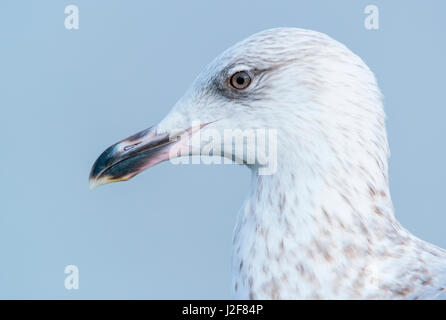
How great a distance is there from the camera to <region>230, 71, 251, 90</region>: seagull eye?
2.22 meters

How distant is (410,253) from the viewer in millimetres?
2086

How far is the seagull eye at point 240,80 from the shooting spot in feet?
7.27

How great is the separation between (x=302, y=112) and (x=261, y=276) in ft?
1.39

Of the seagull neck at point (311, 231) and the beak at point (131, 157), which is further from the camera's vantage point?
the beak at point (131, 157)

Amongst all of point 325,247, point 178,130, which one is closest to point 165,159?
point 178,130

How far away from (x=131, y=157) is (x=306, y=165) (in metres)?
0.50

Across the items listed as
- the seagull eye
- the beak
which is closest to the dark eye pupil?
the seagull eye

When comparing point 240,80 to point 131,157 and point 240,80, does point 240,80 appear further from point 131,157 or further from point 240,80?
point 131,157

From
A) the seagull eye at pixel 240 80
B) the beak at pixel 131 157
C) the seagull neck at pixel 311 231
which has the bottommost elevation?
A: the seagull neck at pixel 311 231

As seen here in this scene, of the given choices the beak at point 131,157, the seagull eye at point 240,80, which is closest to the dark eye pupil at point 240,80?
the seagull eye at point 240,80

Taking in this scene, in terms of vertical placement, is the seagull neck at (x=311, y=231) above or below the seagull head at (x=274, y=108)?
below

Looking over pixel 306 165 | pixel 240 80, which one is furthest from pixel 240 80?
pixel 306 165

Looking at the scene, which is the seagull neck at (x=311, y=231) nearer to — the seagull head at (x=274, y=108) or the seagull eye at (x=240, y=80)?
the seagull head at (x=274, y=108)

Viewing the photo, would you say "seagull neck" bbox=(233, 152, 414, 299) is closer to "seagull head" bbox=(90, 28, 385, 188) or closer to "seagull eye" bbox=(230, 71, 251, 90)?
"seagull head" bbox=(90, 28, 385, 188)
